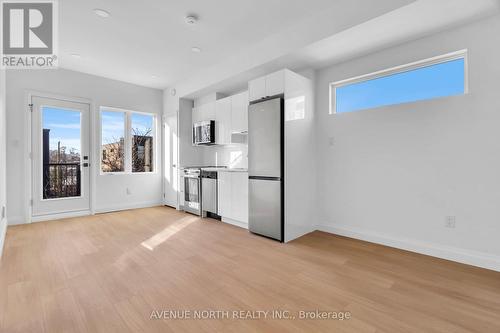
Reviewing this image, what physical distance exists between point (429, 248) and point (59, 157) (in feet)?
19.8

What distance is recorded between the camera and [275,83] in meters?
3.27

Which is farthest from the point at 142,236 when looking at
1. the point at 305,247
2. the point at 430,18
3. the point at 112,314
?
the point at 430,18

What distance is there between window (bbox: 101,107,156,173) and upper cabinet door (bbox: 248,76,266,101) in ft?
10.4

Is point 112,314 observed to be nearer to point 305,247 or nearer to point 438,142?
point 305,247

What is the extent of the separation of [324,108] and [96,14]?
10.6 feet

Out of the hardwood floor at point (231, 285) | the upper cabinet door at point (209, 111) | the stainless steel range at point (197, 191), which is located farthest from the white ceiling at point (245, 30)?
the hardwood floor at point (231, 285)

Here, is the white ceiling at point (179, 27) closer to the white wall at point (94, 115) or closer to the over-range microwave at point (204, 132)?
the white wall at point (94, 115)

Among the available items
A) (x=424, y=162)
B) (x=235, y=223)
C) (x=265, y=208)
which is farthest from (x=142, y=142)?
(x=424, y=162)

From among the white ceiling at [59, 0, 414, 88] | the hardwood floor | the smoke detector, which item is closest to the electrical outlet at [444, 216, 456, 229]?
the hardwood floor

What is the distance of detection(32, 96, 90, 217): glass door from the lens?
4234 mm

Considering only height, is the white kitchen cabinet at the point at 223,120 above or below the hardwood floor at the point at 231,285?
above

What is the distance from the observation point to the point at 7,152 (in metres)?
3.92

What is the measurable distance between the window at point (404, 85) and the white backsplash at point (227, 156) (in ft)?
5.94

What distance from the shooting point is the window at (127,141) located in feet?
16.6
